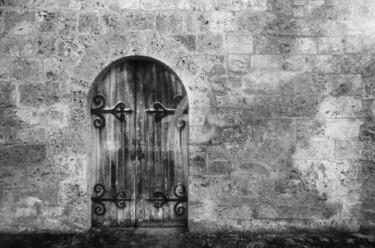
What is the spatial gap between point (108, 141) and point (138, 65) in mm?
929

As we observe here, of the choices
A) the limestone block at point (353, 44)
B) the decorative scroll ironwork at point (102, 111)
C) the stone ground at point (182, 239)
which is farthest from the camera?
the decorative scroll ironwork at point (102, 111)

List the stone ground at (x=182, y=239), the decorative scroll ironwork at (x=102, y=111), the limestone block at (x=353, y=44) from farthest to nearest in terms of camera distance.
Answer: the decorative scroll ironwork at (x=102, y=111) → the limestone block at (x=353, y=44) → the stone ground at (x=182, y=239)

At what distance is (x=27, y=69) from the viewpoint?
3420mm

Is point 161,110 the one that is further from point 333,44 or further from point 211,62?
point 333,44

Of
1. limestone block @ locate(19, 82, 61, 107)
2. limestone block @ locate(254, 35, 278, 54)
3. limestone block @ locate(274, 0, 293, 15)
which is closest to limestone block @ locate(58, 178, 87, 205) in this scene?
limestone block @ locate(19, 82, 61, 107)

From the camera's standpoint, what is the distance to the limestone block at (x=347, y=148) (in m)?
3.40

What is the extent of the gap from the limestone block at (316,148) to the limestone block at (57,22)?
2794 mm

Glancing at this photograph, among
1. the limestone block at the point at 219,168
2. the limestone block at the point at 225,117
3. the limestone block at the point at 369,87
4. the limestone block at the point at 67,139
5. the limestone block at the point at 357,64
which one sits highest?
the limestone block at the point at 357,64

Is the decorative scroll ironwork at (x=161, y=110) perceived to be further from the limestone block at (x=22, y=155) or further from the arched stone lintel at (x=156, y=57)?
the limestone block at (x=22, y=155)

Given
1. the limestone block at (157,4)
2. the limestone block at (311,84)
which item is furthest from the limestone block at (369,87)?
the limestone block at (157,4)

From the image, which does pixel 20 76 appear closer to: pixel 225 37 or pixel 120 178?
pixel 120 178

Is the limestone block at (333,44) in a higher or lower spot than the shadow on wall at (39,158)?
higher

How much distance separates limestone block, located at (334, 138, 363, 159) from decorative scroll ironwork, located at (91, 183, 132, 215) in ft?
7.93

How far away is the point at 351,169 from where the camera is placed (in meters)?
3.41
